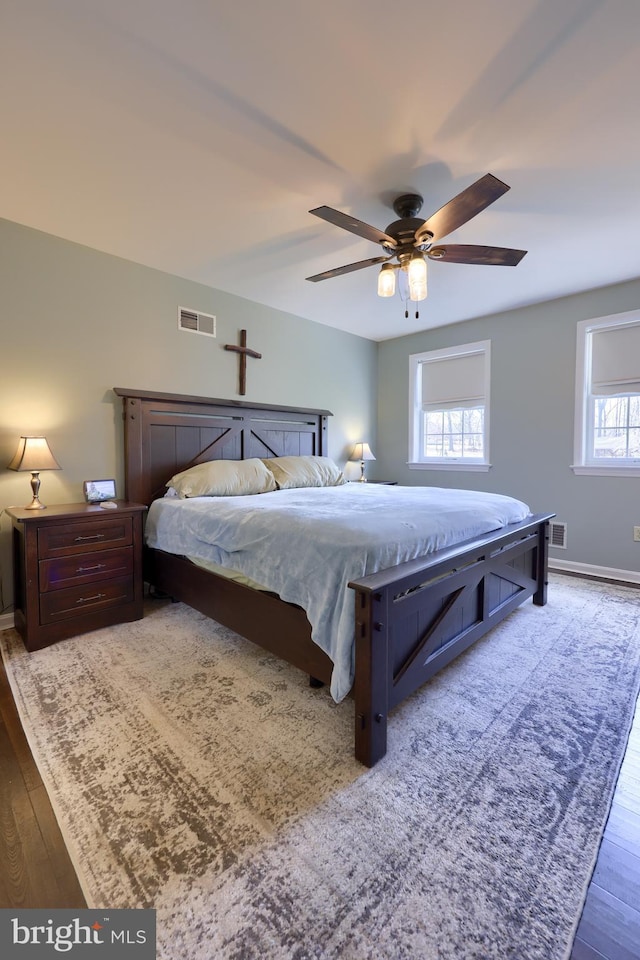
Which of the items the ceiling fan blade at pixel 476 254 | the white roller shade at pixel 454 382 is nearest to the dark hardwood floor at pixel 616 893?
the ceiling fan blade at pixel 476 254

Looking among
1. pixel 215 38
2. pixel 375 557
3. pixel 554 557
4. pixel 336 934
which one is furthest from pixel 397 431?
pixel 336 934

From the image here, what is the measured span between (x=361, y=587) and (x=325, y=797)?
0.71 meters

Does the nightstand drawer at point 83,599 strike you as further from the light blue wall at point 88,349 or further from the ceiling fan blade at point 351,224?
the ceiling fan blade at point 351,224

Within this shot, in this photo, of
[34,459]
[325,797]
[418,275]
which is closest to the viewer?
[325,797]

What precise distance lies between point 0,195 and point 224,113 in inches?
61.2

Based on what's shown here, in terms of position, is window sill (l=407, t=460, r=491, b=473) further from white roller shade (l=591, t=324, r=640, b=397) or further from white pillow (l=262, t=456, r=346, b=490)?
white pillow (l=262, t=456, r=346, b=490)

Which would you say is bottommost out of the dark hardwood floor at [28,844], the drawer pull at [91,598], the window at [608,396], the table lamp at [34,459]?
the dark hardwood floor at [28,844]

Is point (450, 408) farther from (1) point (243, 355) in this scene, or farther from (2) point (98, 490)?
(2) point (98, 490)

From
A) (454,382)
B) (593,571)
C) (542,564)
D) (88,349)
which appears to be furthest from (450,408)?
(88,349)

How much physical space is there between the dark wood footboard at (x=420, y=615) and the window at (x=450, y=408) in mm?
2139

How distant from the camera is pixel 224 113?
1.79 metres

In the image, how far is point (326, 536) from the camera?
1.81m

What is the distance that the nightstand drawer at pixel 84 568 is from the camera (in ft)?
8.06

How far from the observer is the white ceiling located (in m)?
1.42
